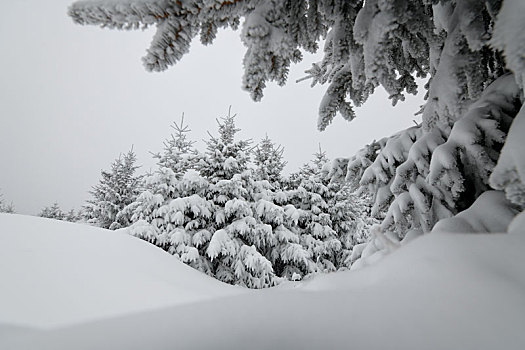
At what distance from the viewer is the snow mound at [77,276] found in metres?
1.37

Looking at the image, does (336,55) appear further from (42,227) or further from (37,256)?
(42,227)

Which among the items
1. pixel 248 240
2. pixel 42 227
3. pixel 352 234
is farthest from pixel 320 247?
pixel 42 227

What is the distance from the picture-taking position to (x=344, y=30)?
164 centimetres

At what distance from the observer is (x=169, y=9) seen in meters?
1.06

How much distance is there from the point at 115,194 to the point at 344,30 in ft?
57.9

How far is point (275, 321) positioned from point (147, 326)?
0.29 meters

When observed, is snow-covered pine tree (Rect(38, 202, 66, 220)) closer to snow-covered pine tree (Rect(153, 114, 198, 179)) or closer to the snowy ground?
snow-covered pine tree (Rect(153, 114, 198, 179))

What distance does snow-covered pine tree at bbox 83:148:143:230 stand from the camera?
52.4 feet

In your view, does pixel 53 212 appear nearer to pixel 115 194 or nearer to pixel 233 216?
pixel 115 194

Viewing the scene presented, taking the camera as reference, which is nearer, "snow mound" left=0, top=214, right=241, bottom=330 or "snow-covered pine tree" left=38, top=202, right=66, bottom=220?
"snow mound" left=0, top=214, right=241, bottom=330

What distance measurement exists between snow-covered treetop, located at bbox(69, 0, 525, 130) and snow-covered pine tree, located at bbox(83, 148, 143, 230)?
1571 centimetres

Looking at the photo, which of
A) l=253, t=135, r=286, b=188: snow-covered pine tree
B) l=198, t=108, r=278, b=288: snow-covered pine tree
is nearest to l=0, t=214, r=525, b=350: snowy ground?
l=198, t=108, r=278, b=288: snow-covered pine tree

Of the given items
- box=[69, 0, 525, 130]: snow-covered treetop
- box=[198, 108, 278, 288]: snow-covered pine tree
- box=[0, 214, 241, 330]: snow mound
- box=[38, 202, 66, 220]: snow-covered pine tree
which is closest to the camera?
box=[69, 0, 525, 130]: snow-covered treetop

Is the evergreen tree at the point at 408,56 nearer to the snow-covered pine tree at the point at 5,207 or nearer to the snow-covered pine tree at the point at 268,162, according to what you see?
the snow-covered pine tree at the point at 268,162
